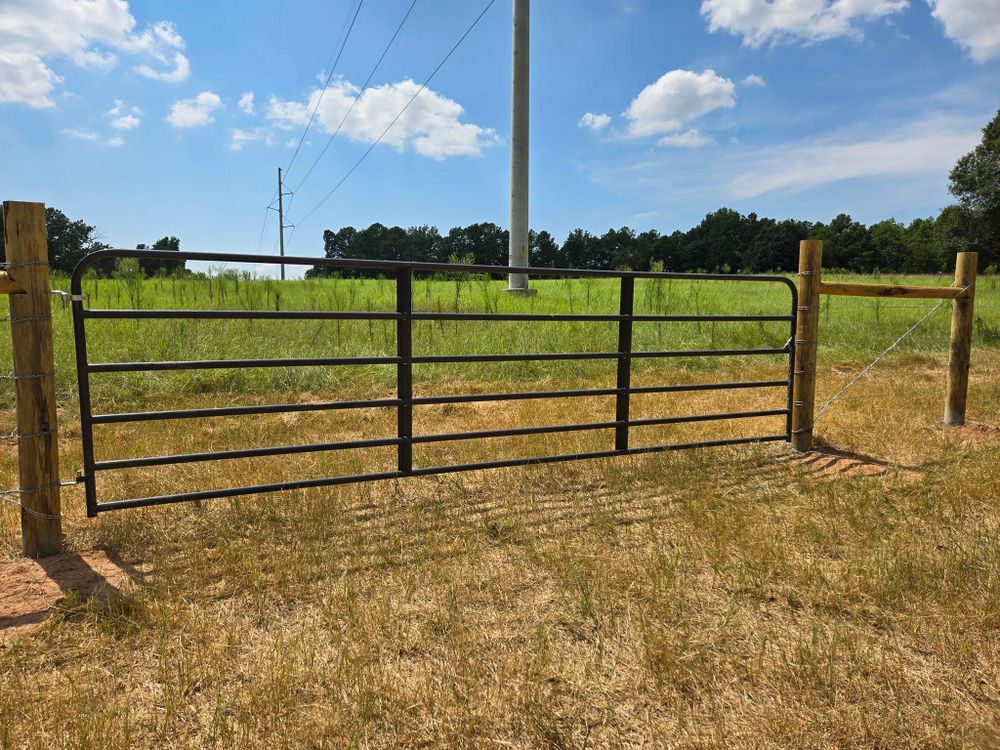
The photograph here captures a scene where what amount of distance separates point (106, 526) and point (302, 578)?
1.45 m

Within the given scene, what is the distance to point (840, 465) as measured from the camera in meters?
4.75

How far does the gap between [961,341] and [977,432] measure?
861mm

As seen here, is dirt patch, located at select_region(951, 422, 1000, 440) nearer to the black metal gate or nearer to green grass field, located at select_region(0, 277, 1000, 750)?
green grass field, located at select_region(0, 277, 1000, 750)

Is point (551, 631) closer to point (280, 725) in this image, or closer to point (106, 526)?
point (280, 725)

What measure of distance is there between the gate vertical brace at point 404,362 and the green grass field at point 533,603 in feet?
1.09

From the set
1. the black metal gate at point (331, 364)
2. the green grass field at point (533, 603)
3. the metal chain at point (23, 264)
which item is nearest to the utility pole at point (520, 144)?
the black metal gate at point (331, 364)

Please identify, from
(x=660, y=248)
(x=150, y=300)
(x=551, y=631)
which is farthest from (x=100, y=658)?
(x=660, y=248)

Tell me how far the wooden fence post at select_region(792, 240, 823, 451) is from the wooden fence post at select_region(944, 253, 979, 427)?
163 cm

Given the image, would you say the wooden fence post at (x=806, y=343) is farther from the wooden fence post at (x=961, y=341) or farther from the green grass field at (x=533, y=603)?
the wooden fence post at (x=961, y=341)

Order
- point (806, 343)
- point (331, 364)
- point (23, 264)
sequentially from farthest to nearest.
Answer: point (806, 343) < point (331, 364) < point (23, 264)

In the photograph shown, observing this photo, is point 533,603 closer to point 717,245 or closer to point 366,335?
point 366,335

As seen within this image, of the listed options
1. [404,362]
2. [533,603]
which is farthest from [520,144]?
[533,603]

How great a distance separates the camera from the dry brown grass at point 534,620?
1874 millimetres

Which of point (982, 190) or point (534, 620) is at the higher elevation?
point (982, 190)
